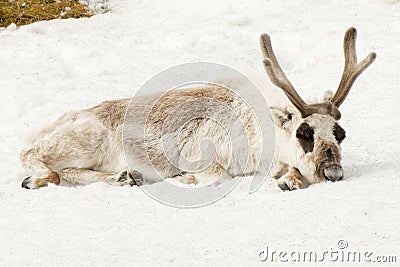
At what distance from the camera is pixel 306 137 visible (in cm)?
696

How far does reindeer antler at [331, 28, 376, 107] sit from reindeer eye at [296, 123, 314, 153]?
23.5 inches

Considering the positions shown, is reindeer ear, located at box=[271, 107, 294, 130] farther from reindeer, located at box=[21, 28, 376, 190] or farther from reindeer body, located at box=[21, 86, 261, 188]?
reindeer body, located at box=[21, 86, 261, 188]

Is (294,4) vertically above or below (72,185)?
above

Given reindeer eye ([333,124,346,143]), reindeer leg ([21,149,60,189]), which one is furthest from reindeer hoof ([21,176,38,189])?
reindeer eye ([333,124,346,143])

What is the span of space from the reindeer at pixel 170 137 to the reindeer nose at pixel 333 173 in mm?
487

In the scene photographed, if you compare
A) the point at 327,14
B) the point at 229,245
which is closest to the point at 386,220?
the point at 229,245

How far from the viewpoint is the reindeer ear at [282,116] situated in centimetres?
736

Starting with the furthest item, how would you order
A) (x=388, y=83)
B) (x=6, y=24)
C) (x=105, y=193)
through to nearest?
(x=6, y=24) → (x=388, y=83) → (x=105, y=193)

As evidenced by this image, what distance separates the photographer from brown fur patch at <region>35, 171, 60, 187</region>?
7.39m

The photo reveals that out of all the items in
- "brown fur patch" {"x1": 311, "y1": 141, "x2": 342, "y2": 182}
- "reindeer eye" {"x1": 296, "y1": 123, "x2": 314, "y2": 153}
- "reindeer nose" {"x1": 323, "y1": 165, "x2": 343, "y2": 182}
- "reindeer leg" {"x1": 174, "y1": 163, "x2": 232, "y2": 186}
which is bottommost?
"reindeer leg" {"x1": 174, "y1": 163, "x2": 232, "y2": 186}

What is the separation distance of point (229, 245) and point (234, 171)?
2280 mm

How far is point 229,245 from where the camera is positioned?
5.37m

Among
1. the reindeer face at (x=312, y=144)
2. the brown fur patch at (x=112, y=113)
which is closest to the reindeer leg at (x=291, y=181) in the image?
the reindeer face at (x=312, y=144)

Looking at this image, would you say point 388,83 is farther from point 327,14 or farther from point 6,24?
point 6,24
